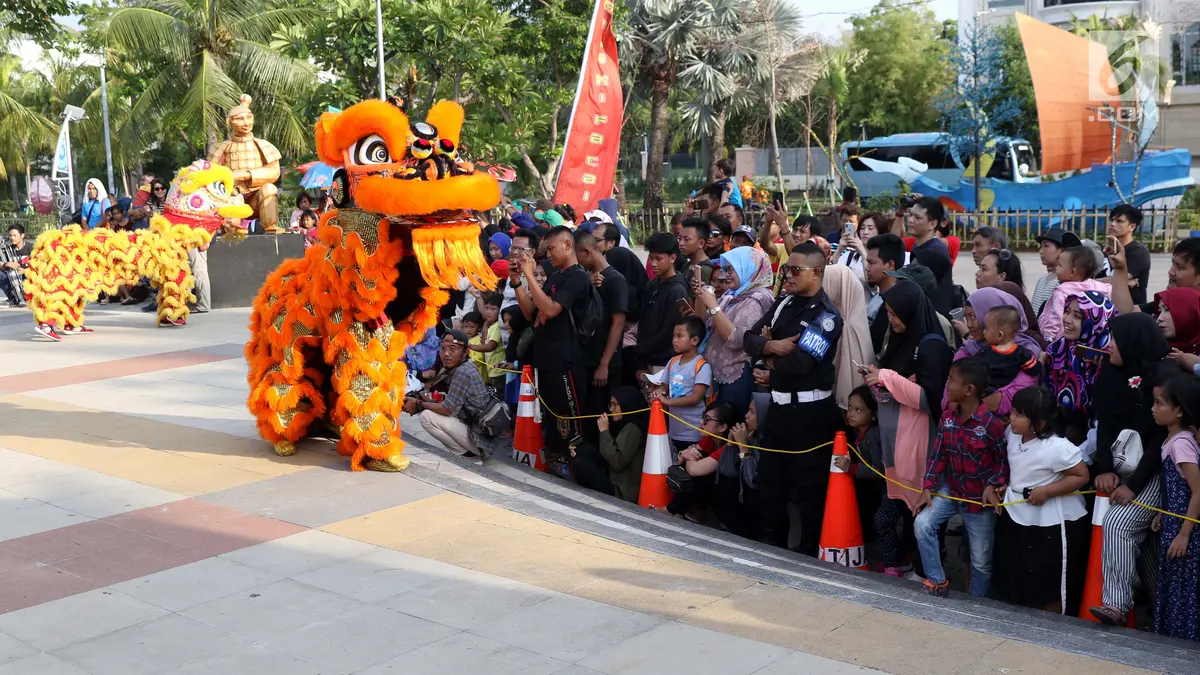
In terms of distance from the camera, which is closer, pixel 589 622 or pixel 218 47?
pixel 589 622

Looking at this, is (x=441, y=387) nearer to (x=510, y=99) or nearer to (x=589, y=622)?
(x=589, y=622)

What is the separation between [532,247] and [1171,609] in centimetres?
526

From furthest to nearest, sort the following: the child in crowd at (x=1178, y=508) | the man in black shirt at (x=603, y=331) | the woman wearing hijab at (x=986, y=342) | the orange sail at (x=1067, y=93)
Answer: the orange sail at (x=1067, y=93), the man in black shirt at (x=603, y=331), the woman wearing hijab at (x=986, y=342), the child in crowd at (x=1178, y=508)

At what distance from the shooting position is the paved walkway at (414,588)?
468 centimetres

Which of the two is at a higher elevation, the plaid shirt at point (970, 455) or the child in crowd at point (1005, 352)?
the child in crowd at point (1005, 352)

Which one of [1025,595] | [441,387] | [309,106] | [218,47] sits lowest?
[1025,595]

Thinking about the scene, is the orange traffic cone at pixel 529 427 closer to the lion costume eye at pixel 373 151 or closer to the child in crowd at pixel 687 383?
the child in crowd at pixel 687 383

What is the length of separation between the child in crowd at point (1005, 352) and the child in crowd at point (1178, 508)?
0.80 m

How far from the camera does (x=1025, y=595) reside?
224 inches

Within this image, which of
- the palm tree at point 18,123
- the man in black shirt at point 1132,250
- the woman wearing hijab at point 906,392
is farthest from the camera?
the palm tree at point 18,123

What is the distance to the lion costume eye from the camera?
22.9ft

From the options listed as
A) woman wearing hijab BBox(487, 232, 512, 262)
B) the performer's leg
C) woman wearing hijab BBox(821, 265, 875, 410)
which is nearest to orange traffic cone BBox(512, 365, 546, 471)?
the performer's leg

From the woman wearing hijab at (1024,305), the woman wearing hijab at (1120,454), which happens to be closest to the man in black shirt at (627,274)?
the woman wearing hijab at (1024,305)

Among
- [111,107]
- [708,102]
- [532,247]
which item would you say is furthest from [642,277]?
[111,107]
